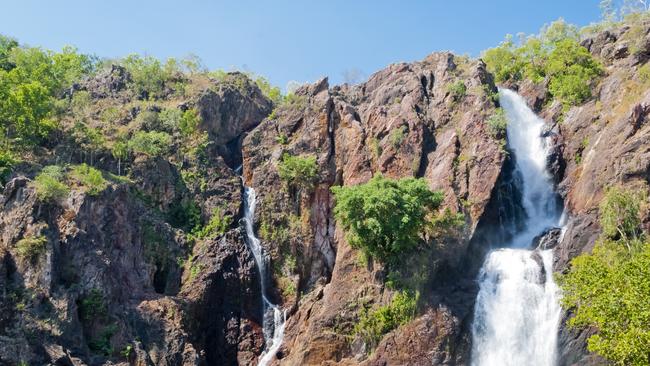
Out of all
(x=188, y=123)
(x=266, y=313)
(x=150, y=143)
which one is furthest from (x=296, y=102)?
(x=266, y=313)

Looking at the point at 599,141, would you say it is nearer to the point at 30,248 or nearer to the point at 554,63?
the point at 554,63

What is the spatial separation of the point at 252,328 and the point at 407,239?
1148 centimetres

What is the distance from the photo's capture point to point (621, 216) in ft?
99.6

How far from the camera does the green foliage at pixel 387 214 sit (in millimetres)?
33250

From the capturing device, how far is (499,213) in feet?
123

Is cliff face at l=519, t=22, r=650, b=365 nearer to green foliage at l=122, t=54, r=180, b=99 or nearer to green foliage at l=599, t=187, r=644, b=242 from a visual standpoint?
green foliage at l=599, t=187, r=644, b=242

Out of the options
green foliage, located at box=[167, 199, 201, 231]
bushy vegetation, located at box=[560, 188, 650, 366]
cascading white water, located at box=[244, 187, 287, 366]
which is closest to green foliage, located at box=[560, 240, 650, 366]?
bushy vegetation, located at box=[560, 188, 650, 366]

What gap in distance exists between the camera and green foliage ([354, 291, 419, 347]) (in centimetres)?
3222

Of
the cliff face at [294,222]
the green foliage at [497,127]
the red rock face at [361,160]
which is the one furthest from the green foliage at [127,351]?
the green foliage at [497,127]

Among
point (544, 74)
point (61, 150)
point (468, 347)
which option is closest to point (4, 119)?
point (61, 150)

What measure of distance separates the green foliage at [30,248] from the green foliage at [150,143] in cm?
1336

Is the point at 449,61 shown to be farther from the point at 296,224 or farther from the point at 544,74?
the point at 296,224

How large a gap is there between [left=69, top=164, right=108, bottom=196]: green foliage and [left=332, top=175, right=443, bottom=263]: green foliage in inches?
597

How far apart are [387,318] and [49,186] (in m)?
21.1
